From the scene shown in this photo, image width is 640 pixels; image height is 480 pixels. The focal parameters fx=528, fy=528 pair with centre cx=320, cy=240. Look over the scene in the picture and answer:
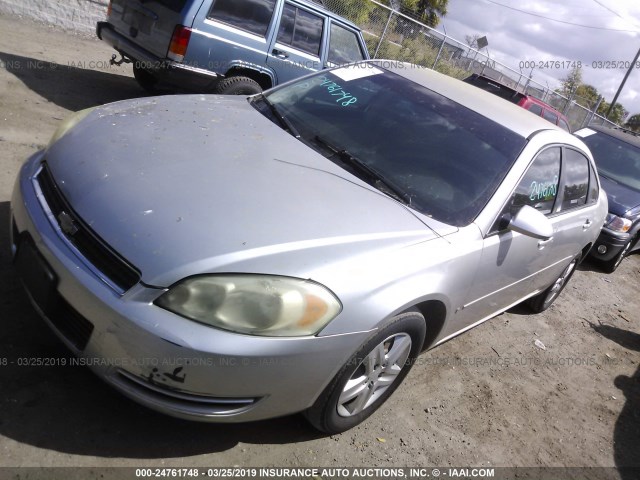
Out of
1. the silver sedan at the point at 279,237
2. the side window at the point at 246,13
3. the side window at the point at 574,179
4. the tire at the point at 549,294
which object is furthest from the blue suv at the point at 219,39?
the tire at the point at 549,294

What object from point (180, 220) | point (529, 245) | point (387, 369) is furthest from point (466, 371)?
point (180, 220)

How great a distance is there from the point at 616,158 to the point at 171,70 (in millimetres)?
6605

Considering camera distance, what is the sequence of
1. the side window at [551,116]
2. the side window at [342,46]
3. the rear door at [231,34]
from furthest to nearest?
the side window at [551,116]
the side window at [342,46]
the rear door at [231,34]

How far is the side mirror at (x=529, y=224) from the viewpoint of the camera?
2.94 metres

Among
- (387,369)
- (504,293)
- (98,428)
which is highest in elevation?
(504,293)

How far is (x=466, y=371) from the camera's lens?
3.76 metres

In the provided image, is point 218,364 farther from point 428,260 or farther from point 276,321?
point 428,260

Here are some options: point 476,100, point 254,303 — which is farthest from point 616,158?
point 254,303

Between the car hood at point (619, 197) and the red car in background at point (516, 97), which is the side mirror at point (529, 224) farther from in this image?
the red car in background at point (516, 97)

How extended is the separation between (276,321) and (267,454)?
0.81m

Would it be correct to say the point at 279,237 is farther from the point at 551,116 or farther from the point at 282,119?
the point at 551,116

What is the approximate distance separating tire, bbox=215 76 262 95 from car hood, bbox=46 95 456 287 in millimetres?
3094

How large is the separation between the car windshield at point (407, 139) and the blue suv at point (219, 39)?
263cm

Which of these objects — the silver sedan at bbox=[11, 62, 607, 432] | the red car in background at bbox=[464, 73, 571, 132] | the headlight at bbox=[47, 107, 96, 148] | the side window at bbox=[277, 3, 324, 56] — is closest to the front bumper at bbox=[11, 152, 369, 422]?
the silver sedan at bbox=[11, 62, 607, 432]
